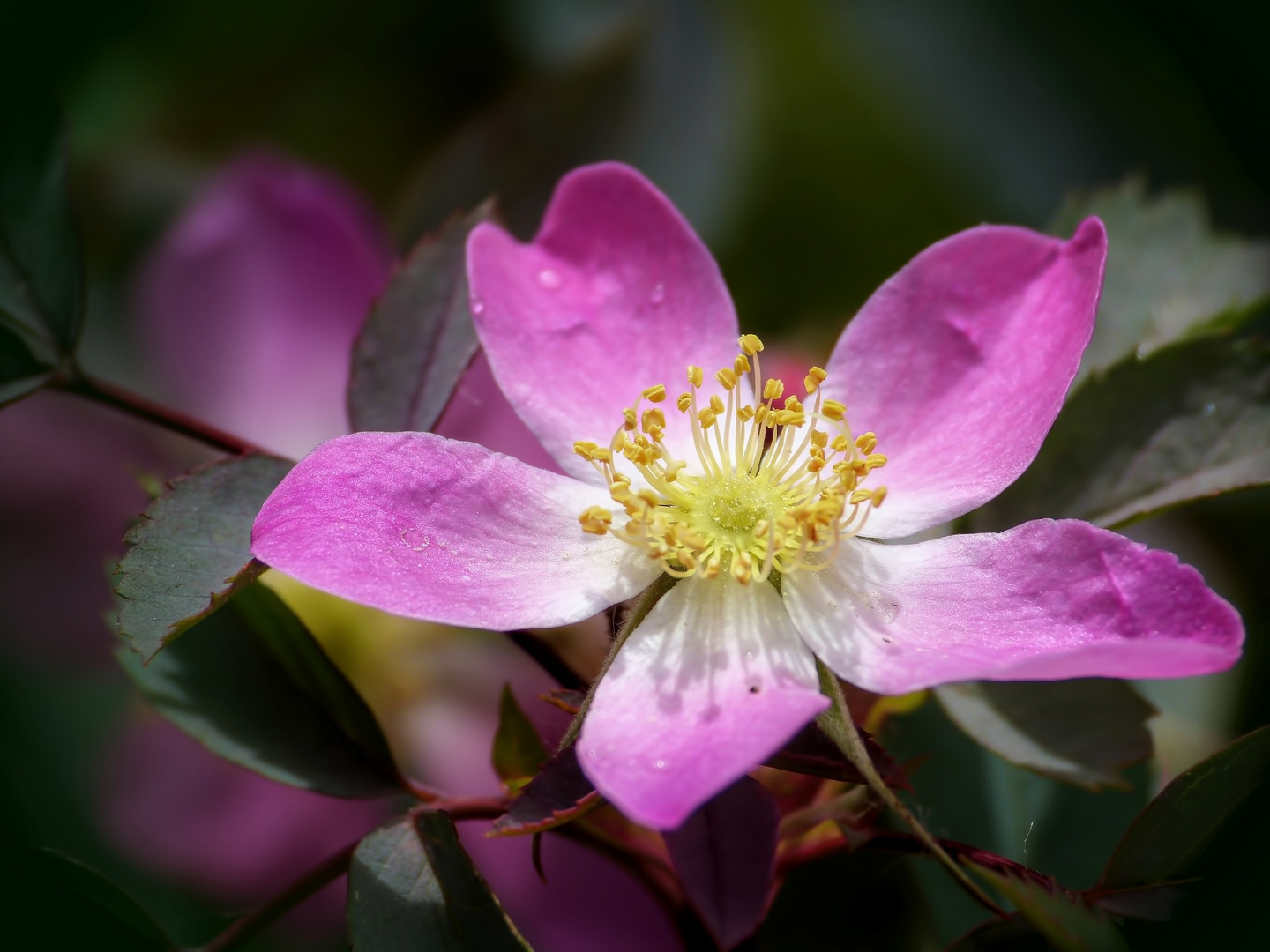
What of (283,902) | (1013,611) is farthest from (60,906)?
(1013,611)

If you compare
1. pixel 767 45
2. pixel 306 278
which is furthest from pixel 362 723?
pixel 767 45

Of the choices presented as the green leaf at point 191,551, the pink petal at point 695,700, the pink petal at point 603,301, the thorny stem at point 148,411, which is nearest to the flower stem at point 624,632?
the pink petal at point 695,700

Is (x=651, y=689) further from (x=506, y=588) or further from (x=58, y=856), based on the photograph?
(x=58, y=856)

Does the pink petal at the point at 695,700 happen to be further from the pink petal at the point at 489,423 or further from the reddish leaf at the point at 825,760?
the pink petal at the point at 489,423

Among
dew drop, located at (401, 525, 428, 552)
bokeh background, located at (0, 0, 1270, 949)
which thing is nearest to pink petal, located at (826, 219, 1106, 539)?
bokeh background, located at (0, 0, 1270, 949)

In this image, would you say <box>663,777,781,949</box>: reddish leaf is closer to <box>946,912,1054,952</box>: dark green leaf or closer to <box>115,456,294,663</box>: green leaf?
<box>946,912,1054,952</box>: dark green leaf

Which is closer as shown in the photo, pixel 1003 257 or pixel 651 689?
pixel 651 689
